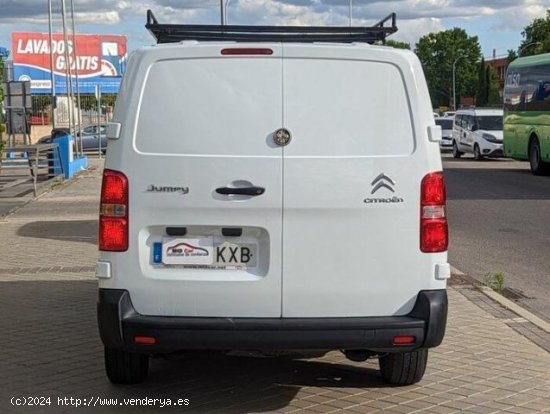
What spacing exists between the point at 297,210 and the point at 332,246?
0.89ft

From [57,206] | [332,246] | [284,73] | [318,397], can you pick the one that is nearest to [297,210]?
[332,246]

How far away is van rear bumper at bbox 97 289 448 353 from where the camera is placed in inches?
194

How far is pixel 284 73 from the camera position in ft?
16.4

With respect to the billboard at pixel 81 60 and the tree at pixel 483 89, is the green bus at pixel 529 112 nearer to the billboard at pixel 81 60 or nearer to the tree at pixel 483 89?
the billboard at pixel 81 60

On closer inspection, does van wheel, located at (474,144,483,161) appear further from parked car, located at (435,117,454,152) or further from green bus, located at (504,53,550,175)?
parked car, located at (435,117,454,152)

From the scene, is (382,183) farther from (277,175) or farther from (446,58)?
(446,58)

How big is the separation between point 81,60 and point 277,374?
193 feet

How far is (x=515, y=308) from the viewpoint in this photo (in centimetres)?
838

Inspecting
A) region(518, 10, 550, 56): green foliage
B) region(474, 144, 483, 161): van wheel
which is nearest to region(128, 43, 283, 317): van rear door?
region(474, 144, 483, 161): van wheel

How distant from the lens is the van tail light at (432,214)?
5039 mm

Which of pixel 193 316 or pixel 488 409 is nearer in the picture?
pixel 193 316

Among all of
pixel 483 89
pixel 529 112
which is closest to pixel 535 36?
pixel 483 89

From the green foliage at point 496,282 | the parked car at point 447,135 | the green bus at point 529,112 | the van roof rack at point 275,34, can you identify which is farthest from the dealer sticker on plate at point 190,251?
the parked car at point 447,135

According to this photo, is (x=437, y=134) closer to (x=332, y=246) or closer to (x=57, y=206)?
(x=332, y=246)
